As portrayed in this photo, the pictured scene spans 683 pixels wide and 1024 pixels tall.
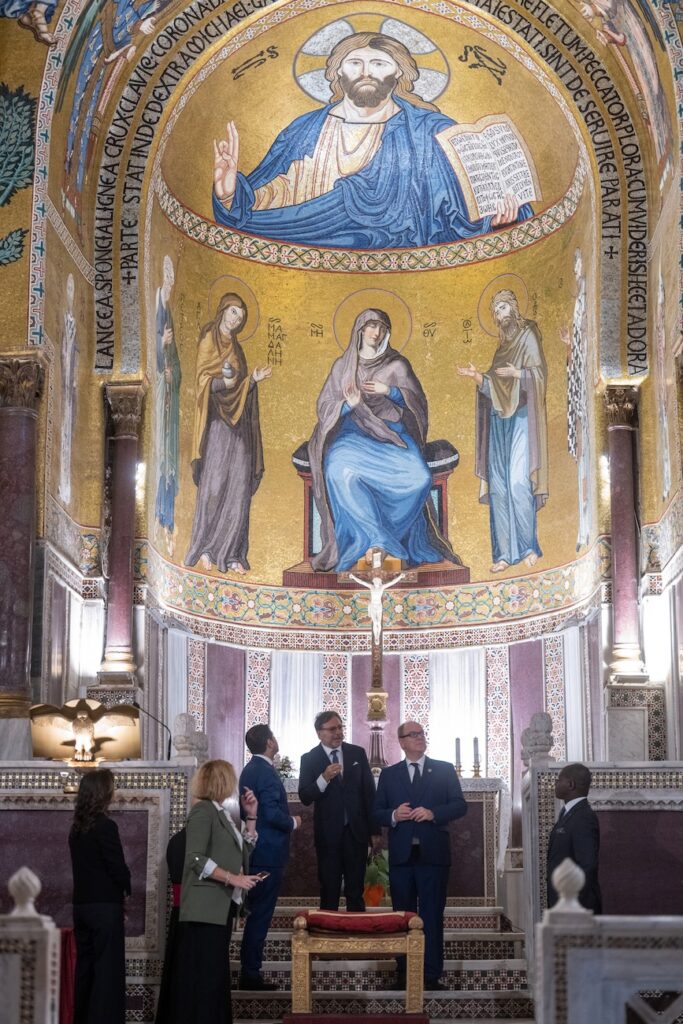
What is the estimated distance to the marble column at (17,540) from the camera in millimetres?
14578

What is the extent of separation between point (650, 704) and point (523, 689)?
2504 mm

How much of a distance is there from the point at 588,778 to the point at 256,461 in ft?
36.2

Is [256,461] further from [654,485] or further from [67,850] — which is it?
[67,850]

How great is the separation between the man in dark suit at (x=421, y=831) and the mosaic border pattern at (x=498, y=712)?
306 inches

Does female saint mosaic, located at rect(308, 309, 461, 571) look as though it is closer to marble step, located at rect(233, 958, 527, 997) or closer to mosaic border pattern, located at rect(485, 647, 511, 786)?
mosaic border pattern, located at rect(485, 647, 511, 786)

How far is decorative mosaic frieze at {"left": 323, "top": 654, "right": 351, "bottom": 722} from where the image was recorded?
65.0ft

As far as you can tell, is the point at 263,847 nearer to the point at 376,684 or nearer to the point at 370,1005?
the point at 370,1005

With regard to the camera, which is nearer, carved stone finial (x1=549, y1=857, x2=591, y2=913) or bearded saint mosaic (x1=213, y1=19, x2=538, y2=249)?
carved stone finial (x1=549, y1=857, x2=591, y2=913)

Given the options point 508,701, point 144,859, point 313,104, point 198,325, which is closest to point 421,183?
point 313,104

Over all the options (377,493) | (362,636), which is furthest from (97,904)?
(377,493)

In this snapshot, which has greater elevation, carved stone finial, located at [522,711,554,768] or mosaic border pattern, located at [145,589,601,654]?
mosaic border pattern, located at [145,589,601,654]

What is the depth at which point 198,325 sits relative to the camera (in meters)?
20.0

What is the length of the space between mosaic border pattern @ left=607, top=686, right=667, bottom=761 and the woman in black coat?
337 inches

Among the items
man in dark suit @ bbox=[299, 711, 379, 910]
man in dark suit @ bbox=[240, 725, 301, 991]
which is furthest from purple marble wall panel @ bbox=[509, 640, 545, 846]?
man in dark suit @ bbox=[240, 725, 301, 991]
